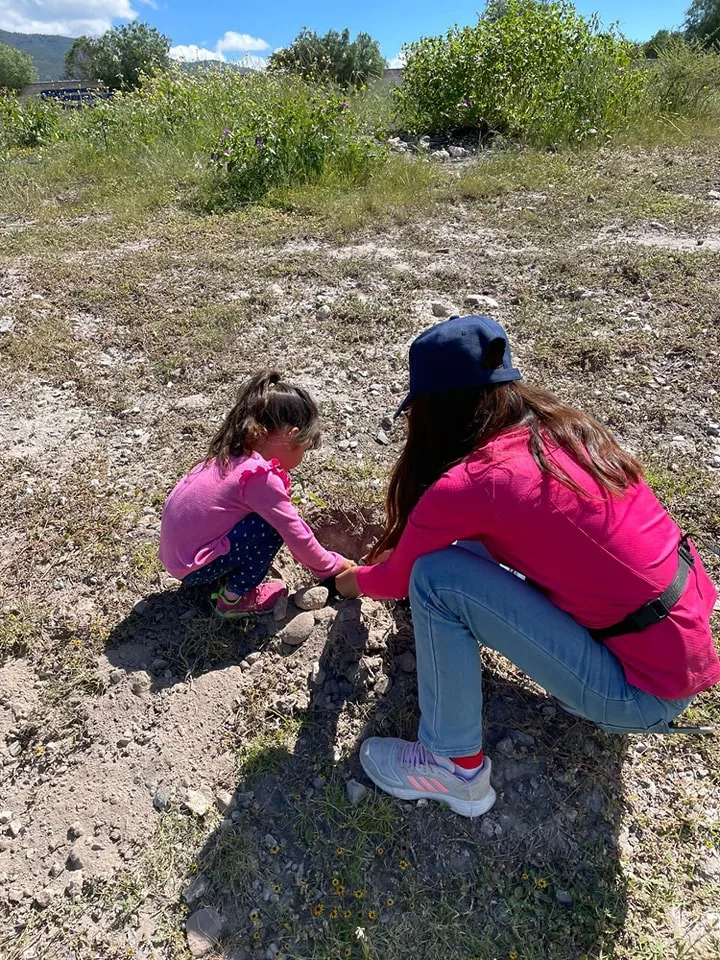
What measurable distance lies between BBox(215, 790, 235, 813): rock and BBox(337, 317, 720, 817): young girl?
0.68 metres

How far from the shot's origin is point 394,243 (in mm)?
5145

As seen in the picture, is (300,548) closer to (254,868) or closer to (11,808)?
(254,868)

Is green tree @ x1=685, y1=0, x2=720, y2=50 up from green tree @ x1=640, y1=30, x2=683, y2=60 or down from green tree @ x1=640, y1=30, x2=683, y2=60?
up

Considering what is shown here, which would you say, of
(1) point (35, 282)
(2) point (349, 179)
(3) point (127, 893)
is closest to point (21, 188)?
(1) point (35, 282)

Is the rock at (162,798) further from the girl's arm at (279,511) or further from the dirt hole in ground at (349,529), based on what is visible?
the dirt hole in ground at (349,529)

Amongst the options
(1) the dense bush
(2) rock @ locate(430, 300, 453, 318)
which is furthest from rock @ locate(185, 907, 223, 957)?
(1) the dense bush

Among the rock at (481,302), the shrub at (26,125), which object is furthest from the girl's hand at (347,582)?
the shrub at (26,125)

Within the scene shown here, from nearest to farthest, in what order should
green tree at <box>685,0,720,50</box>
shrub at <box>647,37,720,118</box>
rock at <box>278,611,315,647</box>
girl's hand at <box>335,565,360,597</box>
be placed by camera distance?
girl's hand at <box>335,565,360,597</box>
rock at <box>278,611,315,647</box>
shrub at <box>647,37,720,118</box>
green tree at <box>685,0,720,50</box>

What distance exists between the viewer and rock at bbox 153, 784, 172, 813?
1.81m

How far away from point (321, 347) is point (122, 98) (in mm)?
7912

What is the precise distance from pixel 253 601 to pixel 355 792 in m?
0.78

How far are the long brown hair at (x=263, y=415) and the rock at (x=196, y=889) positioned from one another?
47.0 inches

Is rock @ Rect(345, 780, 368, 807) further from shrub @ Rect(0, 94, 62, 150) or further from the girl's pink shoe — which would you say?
shrub @ Rect(0, 94, 62, 150)

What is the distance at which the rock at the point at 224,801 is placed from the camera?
1.79 metres
